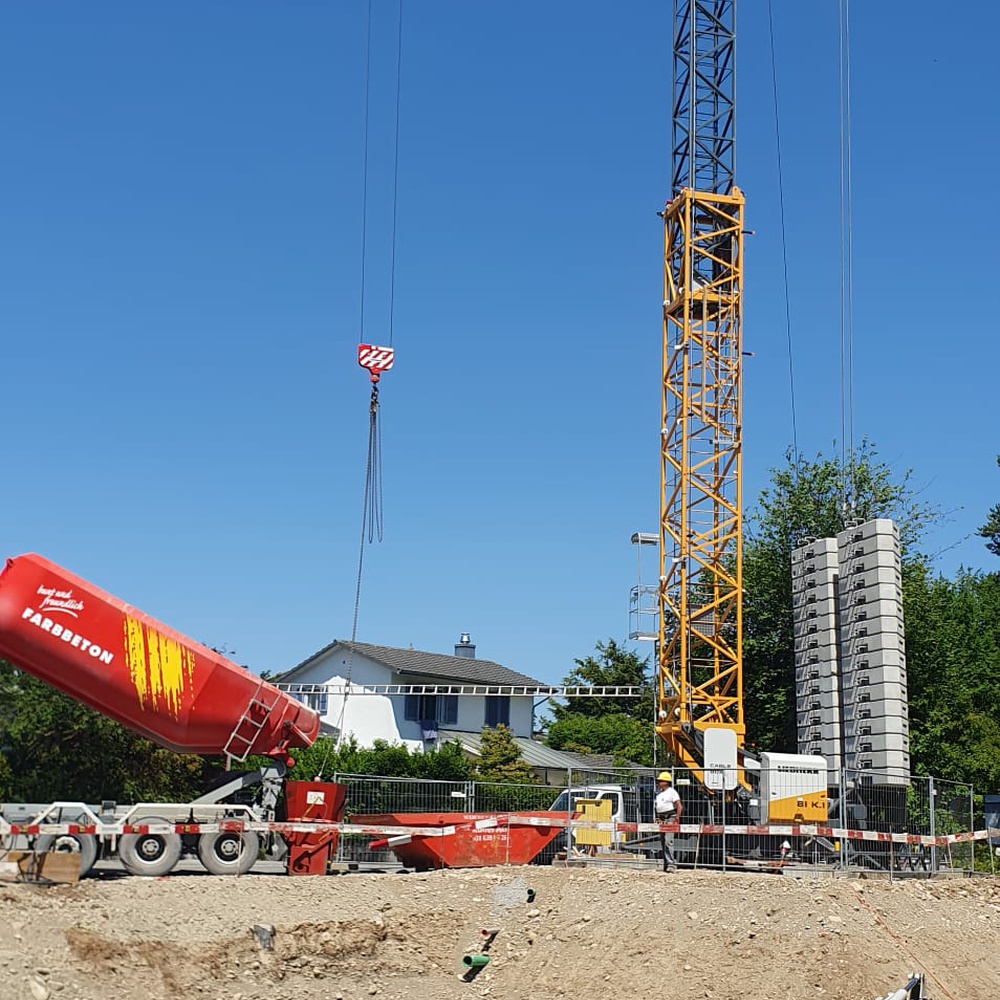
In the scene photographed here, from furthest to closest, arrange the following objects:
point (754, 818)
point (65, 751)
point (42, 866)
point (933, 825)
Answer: point (65, 751) → point (754, 818) → point (933, 825) → point (42, 866)

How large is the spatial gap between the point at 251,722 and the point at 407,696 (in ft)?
98.8

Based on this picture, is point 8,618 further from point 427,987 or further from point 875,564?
point 875,564

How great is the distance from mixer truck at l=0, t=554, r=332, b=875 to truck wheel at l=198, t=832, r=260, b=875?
0.05 feet

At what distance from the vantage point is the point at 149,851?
66.1 feet

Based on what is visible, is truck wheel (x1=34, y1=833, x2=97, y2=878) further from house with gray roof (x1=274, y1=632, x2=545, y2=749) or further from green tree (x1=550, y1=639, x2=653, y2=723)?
green tree (x1=550, y1=639, x2=653, y2=723)

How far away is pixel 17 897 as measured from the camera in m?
17.3

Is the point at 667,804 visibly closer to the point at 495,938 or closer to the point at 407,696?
the point at 495,938

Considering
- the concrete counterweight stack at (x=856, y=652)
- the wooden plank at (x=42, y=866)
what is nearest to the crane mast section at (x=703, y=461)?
the concrete counterweight stack at (x=856, y=652)

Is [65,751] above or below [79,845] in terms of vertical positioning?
above

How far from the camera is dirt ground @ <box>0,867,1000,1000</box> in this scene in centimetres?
1681

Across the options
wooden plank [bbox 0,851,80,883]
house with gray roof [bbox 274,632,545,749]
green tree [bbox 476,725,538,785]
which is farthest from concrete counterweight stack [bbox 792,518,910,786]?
house with gray roof [bbox 274,632,545,749]

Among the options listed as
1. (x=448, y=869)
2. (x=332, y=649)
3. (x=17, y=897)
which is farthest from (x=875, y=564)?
(x=332, y=649)

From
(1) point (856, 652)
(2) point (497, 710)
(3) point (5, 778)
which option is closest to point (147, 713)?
(3) point (5, 778)

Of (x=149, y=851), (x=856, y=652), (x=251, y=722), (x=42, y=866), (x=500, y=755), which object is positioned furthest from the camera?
(x=500, y=755)
